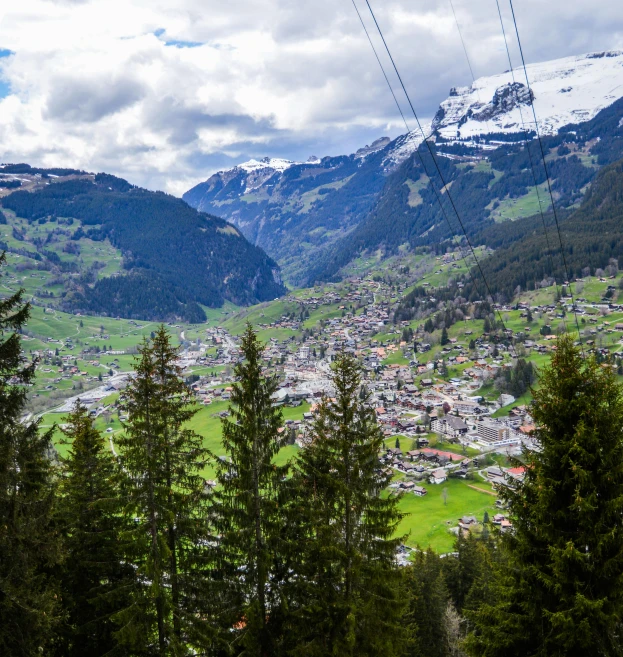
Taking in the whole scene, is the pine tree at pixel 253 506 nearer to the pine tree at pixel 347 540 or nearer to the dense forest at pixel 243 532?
the dense forest at pixel 243 532

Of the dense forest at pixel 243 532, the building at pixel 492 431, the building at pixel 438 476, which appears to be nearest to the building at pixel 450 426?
the building at pixel 492 431

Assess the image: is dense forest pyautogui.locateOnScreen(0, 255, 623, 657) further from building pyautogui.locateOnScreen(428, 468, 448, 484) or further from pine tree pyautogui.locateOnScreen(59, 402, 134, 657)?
building pyautogui.locateOnScreen(428, 468, 448, 484)

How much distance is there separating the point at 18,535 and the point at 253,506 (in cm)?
573

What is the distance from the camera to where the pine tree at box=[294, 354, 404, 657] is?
14055 millimetres

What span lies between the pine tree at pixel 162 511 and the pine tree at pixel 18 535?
2341mm

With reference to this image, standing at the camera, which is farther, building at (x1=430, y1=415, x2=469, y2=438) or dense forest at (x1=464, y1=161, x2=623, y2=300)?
dense forest at (x1=464, y1=161, x2=623, y2=300)

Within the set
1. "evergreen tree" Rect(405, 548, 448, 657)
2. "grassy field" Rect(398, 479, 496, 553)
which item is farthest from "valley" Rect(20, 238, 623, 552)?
"evergreen tree" Rect(405, 548, 448, 657)

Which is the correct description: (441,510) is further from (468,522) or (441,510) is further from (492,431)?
(492,431)

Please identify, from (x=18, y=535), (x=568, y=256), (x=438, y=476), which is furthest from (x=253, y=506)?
(x=568, y=256)

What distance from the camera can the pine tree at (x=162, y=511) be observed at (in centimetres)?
1430

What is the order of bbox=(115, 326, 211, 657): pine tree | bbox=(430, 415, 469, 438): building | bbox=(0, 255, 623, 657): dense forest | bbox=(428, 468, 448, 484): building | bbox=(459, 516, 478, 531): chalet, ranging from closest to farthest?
bbox=(0, 255, 623, 657): dense forest → bbox=(115, 326, 211, 657): pine tree → bbox=(459, 516, 478, 531): chalet → bbox=(428, 468, 448, 484): building → bbox=(430, 415, 469, 438): building

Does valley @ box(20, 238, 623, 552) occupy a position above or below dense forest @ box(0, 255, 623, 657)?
above

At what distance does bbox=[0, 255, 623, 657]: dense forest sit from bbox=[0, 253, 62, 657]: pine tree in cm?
4

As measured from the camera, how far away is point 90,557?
53.5ft
